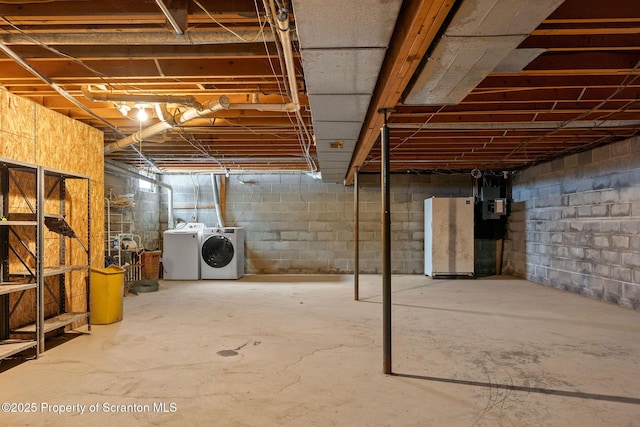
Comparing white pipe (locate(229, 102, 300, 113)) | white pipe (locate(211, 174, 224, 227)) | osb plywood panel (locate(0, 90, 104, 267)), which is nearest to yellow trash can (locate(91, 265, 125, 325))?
osb plywood panel (locate(0, 90, 104, 267))

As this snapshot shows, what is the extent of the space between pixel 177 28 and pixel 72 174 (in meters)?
2.08

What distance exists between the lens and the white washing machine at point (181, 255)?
6.92m

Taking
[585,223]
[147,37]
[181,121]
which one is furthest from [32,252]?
[585,223]

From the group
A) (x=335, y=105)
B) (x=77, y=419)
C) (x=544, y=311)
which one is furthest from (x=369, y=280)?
(x=77, y=419)

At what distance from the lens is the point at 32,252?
3268mm

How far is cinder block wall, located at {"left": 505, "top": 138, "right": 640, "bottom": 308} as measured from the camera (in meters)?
4.59

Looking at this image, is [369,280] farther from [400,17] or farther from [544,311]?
[400,17]

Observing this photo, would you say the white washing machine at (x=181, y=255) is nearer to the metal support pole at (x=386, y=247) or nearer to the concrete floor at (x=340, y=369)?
the concrete floor at (x=340, y=369)

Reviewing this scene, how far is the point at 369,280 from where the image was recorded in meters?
6.84

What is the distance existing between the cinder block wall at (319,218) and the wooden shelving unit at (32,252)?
4.08 m

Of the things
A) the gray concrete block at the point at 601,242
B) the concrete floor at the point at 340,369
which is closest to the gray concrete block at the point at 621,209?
the gray concrete block at the point at 601,242

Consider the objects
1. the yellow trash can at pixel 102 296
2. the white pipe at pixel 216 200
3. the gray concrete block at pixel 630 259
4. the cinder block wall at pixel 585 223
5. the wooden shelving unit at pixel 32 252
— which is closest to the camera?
the wooden shelving unit at pixel 32 252

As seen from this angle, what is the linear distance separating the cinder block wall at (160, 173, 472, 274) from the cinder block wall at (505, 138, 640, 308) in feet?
5.00

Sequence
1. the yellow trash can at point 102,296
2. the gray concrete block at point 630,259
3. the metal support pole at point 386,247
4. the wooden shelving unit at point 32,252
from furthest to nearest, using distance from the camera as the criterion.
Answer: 1. the gray concrete block at point 630,259
2. the yellow trash can at point 102,296
3. the wooden shelving unit at point 32,252
4. the metal support pole at point 386,247
